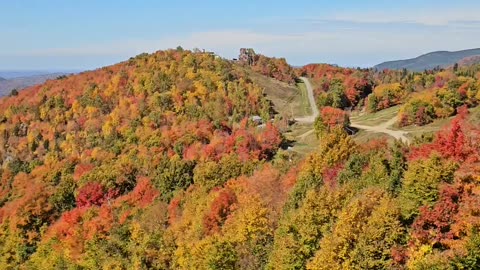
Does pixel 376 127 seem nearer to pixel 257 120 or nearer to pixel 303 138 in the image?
pixel 303 138

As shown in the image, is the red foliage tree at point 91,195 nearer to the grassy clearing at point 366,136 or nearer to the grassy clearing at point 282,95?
the grassy clearing at point 282,95

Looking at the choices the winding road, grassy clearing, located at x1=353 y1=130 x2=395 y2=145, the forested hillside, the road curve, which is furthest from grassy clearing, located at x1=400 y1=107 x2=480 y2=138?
the road curve

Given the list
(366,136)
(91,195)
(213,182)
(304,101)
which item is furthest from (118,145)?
(366,136)

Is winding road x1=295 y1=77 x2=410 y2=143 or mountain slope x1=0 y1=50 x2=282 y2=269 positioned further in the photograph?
winding road x1=295 y1=77 x2=410 y2=143

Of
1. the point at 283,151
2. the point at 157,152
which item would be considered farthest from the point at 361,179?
the point at 157,152

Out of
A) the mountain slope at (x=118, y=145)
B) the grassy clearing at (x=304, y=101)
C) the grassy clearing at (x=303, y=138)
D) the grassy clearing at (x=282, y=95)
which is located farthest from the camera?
the grassy clearing at (x=282, y=95)

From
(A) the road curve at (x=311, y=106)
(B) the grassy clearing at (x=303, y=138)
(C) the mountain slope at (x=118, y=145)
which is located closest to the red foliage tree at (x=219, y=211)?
(C) the mountain slope at (x=118, y=145)

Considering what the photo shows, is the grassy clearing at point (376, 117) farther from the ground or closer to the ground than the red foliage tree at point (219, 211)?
farther from the ground

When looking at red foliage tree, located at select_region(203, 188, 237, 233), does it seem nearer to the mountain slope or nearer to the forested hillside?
the forested hillside
